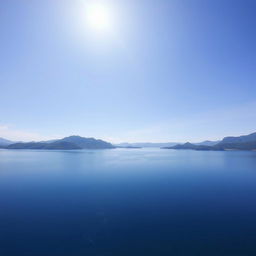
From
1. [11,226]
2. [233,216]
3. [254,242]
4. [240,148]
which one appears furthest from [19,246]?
[240,148]

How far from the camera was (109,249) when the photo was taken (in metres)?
10.8

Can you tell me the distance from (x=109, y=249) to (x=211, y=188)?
23576 millimetres

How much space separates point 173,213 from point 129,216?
536 cm

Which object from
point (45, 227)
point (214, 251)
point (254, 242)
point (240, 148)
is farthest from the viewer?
point (240, 148)

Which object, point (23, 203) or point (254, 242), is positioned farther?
point (23, 203)

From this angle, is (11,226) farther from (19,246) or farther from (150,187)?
(150,187)

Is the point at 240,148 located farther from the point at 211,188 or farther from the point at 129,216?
the point at 129,216

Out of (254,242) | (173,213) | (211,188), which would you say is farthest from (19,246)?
(211,188)

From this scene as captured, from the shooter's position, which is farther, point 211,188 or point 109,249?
point 211,188

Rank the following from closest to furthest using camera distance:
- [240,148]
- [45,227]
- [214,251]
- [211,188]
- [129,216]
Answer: [214,251] < [45,227] < [129,216] < [211,188] < [240,148]

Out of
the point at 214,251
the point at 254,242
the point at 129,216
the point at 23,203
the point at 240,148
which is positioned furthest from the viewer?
the point at 240,148

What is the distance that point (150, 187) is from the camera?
27.0m

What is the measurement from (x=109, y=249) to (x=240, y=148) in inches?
8926

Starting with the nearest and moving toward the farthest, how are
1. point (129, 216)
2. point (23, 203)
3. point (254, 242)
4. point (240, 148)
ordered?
point (254, 242)
point (129, 216)
point (23, 203)
point (240, 148)
